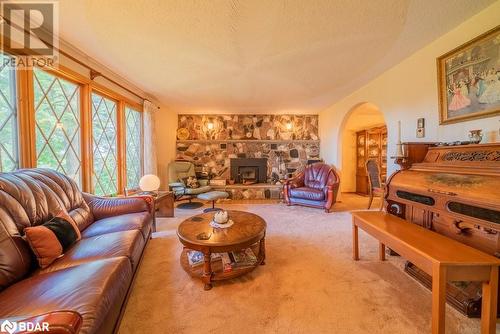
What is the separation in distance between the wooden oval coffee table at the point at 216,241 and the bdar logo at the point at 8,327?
1.06 m

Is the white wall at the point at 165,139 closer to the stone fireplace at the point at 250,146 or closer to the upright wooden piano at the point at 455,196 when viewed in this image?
the stone fireplace at the point at 250,146

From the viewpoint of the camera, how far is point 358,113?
5.01m

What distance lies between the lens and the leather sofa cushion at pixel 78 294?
95cm

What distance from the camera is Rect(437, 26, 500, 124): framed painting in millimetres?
1727

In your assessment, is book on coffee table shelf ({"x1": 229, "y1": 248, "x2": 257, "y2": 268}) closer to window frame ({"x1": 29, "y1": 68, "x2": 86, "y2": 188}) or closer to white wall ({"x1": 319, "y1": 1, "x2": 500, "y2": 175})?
window frame ({"x1": 29, "y1": 68, "x2": 86, "y2": 188})

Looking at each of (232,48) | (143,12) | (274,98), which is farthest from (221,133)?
(143,12)

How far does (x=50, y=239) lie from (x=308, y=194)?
385 centimetres

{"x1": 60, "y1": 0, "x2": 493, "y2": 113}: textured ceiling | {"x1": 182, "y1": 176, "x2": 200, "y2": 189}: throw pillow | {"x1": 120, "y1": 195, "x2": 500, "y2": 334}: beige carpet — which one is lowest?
{"x1": 120, "y1": 195, "x2": 500, "y2": 334}: beige carpet

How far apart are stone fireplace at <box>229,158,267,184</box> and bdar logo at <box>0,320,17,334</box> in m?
5.00

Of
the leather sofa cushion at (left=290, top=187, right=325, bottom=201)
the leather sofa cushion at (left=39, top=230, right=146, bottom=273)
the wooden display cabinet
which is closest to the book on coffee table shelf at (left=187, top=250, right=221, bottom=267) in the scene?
the leather sofa cushion at (left=39, top=230, right=146, bottom=273)

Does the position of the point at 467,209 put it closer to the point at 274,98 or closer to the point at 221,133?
the point at 274,98

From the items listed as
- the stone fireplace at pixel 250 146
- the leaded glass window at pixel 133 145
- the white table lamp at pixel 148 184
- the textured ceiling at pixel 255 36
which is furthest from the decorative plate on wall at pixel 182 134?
the white table lamp at pixel 148 184

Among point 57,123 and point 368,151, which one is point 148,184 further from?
point 368,151

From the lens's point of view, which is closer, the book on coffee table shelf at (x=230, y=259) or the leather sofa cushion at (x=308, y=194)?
the book on coffee table shelf at (x=230, y=259)
